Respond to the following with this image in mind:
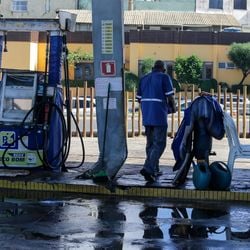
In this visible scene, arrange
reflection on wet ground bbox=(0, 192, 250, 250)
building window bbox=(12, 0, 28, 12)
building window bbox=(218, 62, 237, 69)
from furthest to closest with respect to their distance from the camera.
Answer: building window bbox=(12, 0, 28, 12)
building window bbox=(218, 62, 237, 69)
reflection on wet ground bbox=(0, 192, 250, 250)

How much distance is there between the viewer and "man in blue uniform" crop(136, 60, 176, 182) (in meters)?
10.7

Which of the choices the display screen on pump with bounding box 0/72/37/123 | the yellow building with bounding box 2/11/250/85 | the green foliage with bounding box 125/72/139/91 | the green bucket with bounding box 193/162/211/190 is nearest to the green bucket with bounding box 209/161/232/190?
the green bucket with bounding box 193/162/211/190

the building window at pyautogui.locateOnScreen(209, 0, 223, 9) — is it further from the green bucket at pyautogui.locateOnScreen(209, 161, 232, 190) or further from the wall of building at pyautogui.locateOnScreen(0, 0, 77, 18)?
the green bucket at pyautogui.locateOnScreen(209, 161, 232, 190)

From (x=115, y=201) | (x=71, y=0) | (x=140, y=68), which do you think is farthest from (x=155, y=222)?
(x=71, y=0)

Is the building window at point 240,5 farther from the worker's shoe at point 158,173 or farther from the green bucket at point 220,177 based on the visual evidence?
the green bucket at point 220,177

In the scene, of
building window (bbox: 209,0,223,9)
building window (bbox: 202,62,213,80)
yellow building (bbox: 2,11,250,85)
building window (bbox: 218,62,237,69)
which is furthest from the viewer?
building window (bbox: 209,0,223,9)

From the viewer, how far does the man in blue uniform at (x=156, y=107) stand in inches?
422

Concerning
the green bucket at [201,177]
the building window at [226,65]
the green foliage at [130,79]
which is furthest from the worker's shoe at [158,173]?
the building window at [226,65]

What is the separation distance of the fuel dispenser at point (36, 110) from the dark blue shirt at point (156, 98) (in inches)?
57.8

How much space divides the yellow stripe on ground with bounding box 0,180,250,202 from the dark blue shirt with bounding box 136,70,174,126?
3.72 feet

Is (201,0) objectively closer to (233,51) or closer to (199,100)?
(233,51)

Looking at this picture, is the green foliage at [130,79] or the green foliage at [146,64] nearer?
the green foliage at [130,79]

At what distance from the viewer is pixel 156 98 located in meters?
10.8

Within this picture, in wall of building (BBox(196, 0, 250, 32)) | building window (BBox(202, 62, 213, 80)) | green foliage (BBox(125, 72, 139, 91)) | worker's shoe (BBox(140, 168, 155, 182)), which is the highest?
wall of building (BBox(196, 0, 250, 32))
